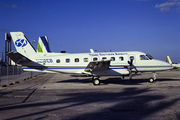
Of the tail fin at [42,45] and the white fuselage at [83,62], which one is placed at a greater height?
the tail fin at [42,45]

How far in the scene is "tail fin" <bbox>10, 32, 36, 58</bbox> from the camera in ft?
66.2

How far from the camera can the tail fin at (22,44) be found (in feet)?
66.2

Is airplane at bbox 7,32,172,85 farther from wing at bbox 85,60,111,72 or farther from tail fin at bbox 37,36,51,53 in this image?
tail fin at bbox 37,36,51,53

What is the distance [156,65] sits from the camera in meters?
20.0

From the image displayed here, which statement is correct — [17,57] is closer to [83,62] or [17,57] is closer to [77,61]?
[77,61]

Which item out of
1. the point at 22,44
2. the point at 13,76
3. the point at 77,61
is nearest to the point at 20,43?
the point at 22,44

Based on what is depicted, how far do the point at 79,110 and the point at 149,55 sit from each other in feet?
48.2

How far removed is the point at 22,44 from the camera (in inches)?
801

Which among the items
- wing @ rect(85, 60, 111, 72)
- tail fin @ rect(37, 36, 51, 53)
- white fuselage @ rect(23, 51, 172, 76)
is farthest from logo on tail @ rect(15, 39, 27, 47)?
tail fin @ rect(37, 36, 51, 53)

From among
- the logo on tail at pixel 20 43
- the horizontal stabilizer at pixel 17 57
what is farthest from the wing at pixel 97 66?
the logo on tail at pixel 20 43

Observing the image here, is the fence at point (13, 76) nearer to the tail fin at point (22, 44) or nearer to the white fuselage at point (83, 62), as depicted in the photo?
the tail fin at point (22, 44)

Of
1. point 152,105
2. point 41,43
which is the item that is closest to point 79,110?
point 152,105

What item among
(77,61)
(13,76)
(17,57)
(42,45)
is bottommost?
(13,76)

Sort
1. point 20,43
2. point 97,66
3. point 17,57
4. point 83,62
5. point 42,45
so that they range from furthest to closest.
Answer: point 42,45 < point 20,43 < point 83,62 < point 97,66 < point 17,57
